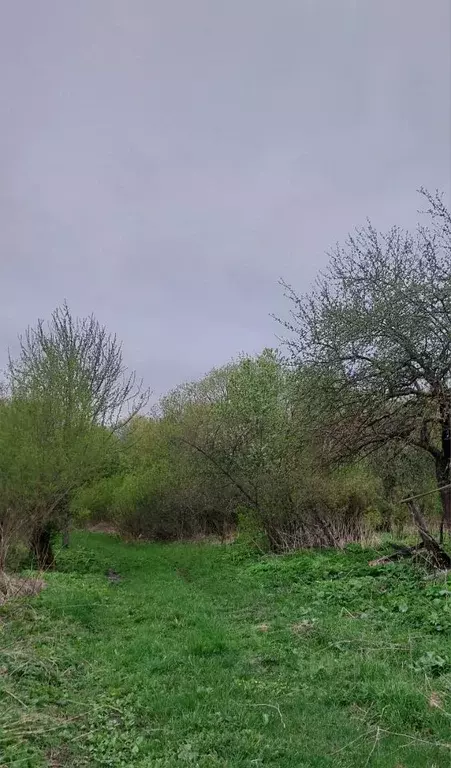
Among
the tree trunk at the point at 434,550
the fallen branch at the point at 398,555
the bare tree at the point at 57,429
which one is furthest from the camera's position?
the bare tree at the point at 57,429

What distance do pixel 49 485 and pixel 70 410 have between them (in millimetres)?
2215

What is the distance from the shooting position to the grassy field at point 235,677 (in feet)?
11.5

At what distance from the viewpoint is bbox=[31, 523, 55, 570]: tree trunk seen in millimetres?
12389

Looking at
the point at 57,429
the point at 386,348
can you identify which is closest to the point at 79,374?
the point at 57,429

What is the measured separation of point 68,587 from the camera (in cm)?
927

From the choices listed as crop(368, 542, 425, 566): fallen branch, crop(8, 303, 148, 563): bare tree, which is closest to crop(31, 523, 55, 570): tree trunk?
crop(8, 303, 148, 563): bare tree

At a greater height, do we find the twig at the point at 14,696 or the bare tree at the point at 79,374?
the bare tree at the point at 79,374

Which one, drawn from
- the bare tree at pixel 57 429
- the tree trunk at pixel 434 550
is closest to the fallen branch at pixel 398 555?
the tree trunk at pixel 434 550

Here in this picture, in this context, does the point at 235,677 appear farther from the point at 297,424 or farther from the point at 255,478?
the point at 255,478

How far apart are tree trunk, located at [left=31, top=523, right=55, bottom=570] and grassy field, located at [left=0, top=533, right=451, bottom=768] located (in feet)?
13.5

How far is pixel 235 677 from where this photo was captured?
478cm

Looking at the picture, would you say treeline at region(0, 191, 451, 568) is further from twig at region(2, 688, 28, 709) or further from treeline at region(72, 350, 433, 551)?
twig at region(2, 688, 28, 709)

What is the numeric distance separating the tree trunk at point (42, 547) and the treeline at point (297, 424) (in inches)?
1.9

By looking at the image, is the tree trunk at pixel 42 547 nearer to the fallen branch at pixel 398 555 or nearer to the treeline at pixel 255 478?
the treeline at pixel 255 478
